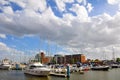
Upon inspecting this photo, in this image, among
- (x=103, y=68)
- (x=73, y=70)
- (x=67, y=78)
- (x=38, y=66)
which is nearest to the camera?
(x=67, y=78)

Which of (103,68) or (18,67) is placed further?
(18,67)

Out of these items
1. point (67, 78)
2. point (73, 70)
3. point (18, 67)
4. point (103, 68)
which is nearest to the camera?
point (67, 78)

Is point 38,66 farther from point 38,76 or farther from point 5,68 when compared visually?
point 5,68

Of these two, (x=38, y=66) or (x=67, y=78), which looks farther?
(x=38, y=66)

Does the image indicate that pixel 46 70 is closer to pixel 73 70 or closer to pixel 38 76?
pixel 38 76

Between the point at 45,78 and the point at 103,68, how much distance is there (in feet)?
241

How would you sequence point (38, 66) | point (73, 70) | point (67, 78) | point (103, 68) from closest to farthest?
point (67, 78) → point (38, 66) → point (73, 70) → point (103, 68)

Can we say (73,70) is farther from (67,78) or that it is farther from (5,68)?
(5,68)

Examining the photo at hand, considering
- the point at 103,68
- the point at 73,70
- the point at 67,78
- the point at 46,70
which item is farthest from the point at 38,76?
the point at 103,68

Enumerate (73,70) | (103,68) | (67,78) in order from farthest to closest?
(103,68) < (73,70) < (67,78)

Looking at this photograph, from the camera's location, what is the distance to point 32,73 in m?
77.1

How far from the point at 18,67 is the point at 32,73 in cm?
8032

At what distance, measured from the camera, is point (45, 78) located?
2682 inches

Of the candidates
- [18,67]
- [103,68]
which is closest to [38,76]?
[103,68]
